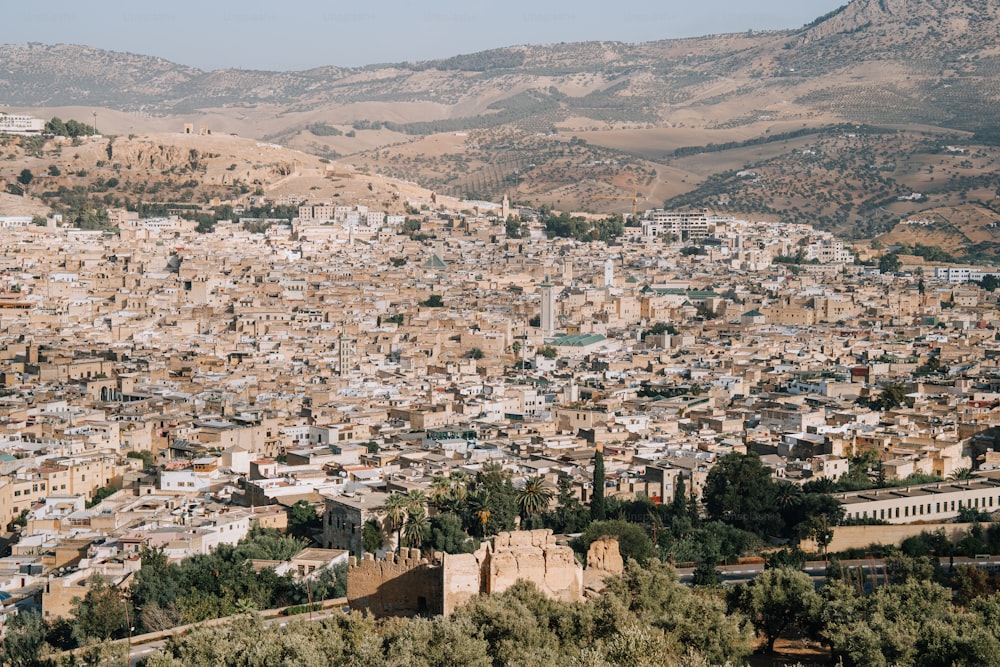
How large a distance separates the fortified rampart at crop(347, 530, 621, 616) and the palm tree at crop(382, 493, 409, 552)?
4.97m

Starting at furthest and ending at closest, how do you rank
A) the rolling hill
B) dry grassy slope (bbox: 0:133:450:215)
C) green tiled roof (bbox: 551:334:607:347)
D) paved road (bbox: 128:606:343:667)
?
the rolling hill
dry grassy slope (bbox: 0:133:450:215)
green tiled roof (bbox: 551:334:607:347)
paved road (bbox: 128:606:343:667)

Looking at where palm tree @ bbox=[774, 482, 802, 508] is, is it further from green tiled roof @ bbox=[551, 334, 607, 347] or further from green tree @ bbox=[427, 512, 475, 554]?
green tiled roof @ bbox=[551, 334, 607, 347]

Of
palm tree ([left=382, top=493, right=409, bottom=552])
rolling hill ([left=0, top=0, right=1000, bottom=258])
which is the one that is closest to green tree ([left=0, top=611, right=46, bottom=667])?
palm tree ([left=382, top=493, right=409, bottom=552])

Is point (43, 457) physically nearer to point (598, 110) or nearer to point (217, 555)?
point (217, 555)

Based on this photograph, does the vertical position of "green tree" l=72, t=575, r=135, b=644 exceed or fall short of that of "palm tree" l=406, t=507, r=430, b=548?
it falls short

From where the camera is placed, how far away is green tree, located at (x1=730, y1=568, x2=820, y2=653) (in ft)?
64.6

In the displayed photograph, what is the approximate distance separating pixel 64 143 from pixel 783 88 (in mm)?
97239

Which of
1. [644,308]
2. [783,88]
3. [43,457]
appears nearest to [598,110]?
[783,88]

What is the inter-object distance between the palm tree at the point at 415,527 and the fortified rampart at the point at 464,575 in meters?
4.75

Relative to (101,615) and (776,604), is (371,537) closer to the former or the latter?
(101,615)

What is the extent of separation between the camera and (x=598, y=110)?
177 m

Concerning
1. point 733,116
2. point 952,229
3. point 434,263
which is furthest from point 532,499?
point 733,116

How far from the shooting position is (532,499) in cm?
2691

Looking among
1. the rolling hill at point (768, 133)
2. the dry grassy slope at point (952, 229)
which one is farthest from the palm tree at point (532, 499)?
the rolling hill at point (768, 133)
